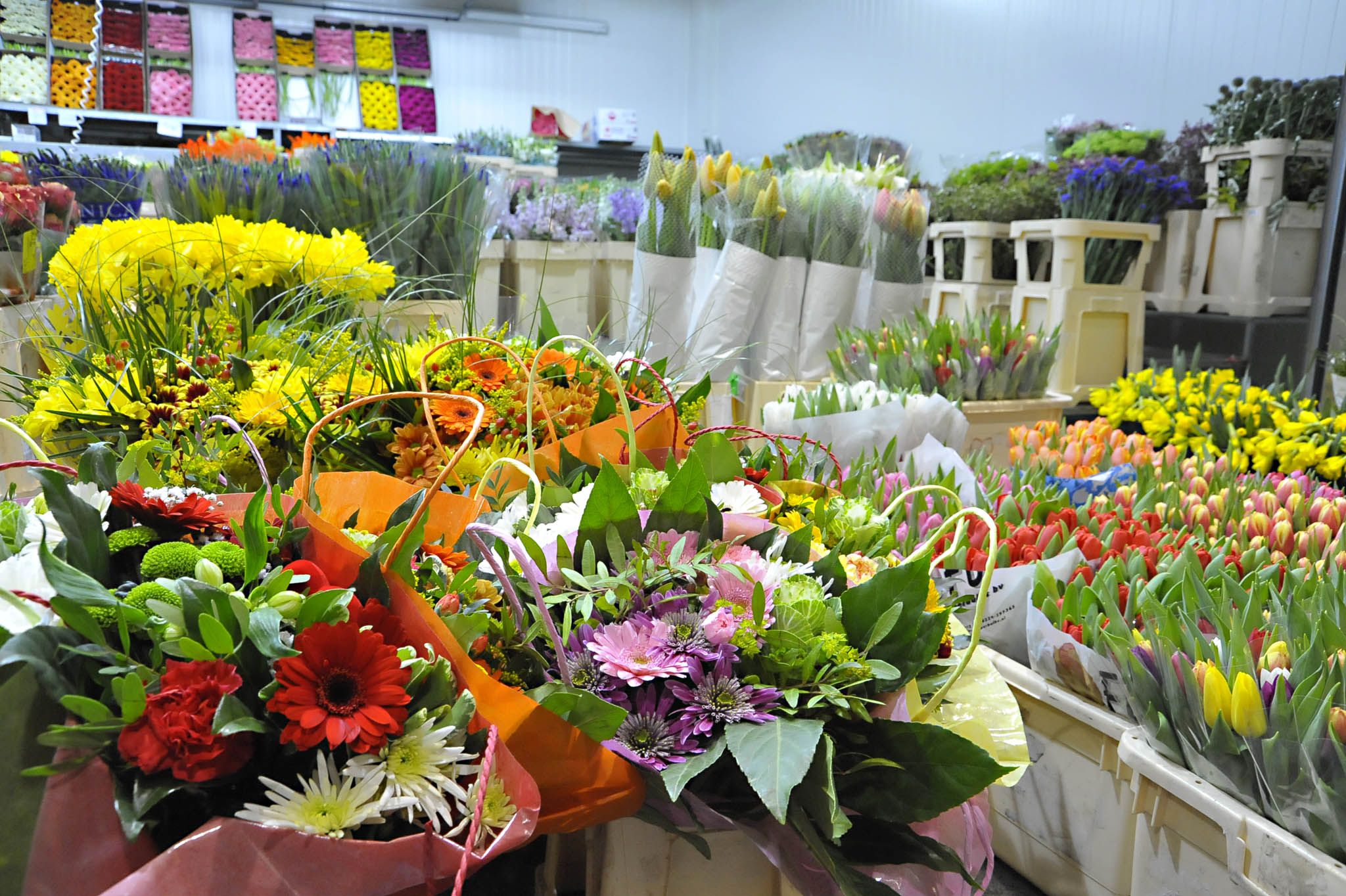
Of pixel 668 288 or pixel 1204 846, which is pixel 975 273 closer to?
pixel 668 288

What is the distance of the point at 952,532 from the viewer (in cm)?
132

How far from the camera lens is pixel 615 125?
23.3ft

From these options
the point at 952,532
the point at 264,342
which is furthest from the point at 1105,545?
the point at 264,342

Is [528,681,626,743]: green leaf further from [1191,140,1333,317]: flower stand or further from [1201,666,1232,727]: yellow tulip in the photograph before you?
[1191,140,1333,317]: flower stand

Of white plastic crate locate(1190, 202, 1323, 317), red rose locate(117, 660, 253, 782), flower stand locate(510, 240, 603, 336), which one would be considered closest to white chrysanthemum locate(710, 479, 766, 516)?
red rose locate(117, 660, 253, 782)

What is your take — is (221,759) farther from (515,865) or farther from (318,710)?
(515,865)

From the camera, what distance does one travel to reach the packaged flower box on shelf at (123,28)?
5.92 m

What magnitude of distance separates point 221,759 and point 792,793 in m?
0.31

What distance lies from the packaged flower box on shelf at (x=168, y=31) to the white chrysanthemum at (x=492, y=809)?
7124mm

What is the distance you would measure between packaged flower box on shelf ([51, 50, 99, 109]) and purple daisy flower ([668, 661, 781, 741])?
6.63 metres

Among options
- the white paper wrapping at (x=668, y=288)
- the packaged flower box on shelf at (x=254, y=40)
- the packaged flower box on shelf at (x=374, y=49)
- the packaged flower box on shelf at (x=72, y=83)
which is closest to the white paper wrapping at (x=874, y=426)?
the white paper wrapping at (x=668, y=288)

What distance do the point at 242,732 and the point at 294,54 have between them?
23.8 feet

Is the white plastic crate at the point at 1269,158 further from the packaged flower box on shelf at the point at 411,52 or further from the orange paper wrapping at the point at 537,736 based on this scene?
the packaged flower box on shelf at the point at 411,52

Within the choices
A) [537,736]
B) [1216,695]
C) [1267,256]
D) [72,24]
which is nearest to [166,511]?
[537,736]
